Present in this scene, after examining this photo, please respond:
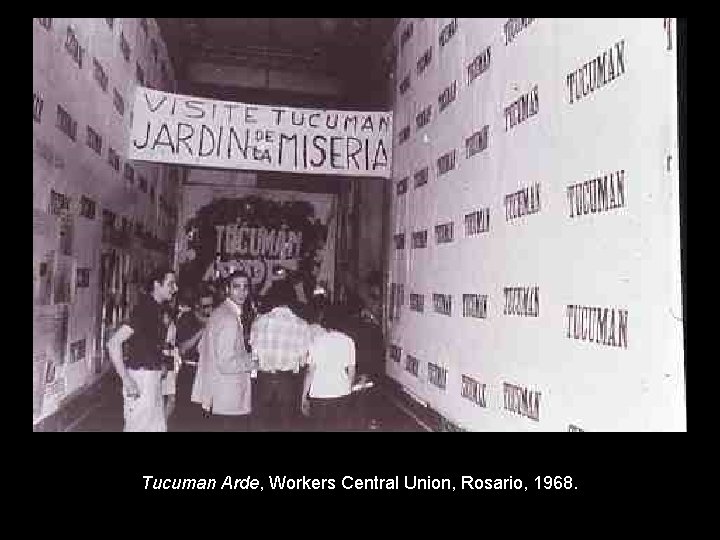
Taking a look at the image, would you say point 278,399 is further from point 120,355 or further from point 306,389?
point 120,355

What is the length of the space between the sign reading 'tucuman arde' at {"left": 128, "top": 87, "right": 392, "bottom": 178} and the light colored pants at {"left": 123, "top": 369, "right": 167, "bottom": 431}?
1.76 feet

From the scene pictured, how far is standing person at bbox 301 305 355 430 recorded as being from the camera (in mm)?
1277

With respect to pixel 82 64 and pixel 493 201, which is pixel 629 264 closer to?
pixel 493 201

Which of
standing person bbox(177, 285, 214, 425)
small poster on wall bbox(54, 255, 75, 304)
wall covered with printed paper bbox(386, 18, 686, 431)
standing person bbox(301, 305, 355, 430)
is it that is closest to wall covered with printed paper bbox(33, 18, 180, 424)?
small poster on wall bbox(54, 255, 75, 304)

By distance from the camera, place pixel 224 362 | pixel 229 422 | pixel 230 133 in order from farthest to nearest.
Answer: pixel 230 133, pixel 224 362, pixel 229 422

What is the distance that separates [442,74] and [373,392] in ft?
2.88

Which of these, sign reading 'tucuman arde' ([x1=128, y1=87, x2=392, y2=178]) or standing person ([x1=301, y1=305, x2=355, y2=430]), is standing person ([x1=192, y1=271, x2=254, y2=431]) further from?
sign reading 'tucuman arde' ([x1=128, y1=87, x2=392, y2=178])

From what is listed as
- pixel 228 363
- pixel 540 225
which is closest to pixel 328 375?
pixel 228 363

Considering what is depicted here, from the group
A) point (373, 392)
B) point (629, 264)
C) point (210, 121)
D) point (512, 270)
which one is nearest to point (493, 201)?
point (512, 270)

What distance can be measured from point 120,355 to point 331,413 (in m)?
0.51

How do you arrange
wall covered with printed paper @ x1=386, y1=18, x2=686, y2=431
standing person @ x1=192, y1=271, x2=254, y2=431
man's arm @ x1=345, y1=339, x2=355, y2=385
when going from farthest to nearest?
man's arm @ x1=345, y1=339, x2=355, y2=385 → standing person @ x1=192, y1=271, x2=254, y2=431 → wall covered with printed paper @ x1=386, y1=18, x2=686, y2=431

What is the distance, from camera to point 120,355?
131cm

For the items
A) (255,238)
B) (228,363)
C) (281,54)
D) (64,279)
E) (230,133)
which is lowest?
(228,363)

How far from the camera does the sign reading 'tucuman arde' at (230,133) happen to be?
1412mm
